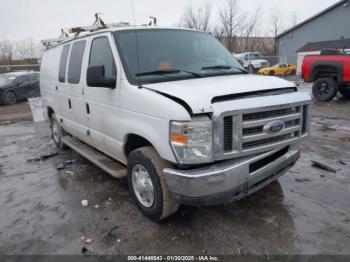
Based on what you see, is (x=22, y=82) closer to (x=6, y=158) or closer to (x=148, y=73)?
(x=6, y=158)

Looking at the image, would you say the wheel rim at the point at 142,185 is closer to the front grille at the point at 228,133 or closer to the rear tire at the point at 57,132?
the front grille at the point at 228,133

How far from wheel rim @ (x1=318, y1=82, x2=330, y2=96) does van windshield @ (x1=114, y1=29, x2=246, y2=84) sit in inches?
334

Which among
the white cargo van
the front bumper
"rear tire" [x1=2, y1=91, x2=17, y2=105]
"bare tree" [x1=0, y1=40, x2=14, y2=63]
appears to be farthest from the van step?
"bare tree" [x1=0, y1=40, x2=14, y2=63]

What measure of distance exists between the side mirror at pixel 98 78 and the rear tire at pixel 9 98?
14.0 meters

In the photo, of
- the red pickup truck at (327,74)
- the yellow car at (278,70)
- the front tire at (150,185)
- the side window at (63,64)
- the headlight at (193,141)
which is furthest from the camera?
the yellow car at (278,70)

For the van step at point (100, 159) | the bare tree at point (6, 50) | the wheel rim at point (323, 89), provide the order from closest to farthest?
1. the van step at point (100, 159)
2. the wheel rim at point (323, 89)
3. the bare tree at point (6, 50)

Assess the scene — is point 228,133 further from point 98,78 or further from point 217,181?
point 98,78

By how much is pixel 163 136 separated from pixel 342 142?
5.18m

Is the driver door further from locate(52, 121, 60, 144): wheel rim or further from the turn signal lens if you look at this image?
locate(52, 121, 60, 144): wheel rim

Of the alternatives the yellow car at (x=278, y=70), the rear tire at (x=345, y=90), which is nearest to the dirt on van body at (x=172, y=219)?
the rear tire at (x=345, y=90)

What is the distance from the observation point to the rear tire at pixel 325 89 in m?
11.1

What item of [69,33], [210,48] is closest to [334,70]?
[210,48]

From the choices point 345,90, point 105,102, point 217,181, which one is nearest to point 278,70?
point 345,90

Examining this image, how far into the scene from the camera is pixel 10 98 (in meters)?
15.5
